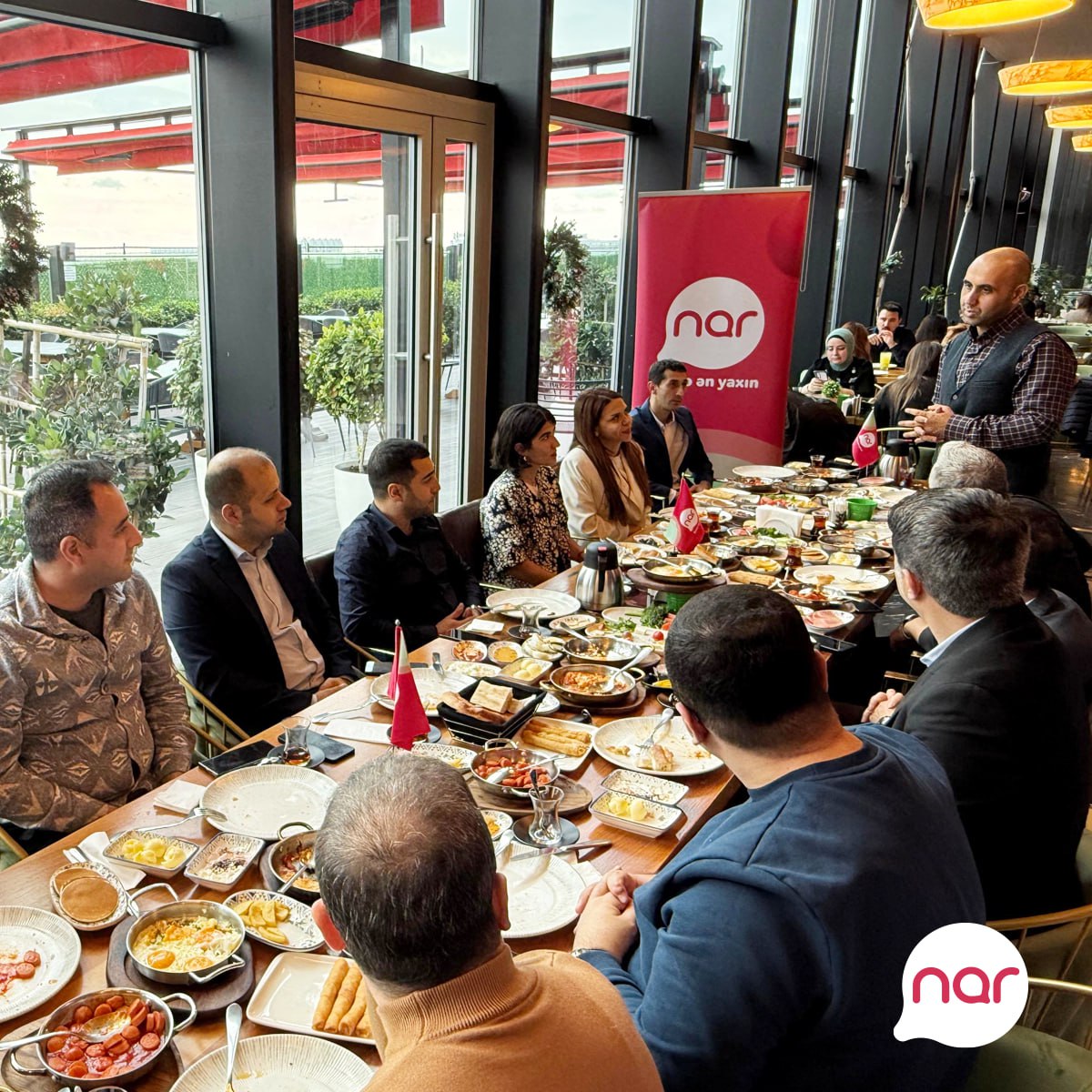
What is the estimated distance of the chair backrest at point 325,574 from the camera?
3516mm

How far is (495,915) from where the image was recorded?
109 cm

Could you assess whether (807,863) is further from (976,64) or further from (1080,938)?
(976,64)

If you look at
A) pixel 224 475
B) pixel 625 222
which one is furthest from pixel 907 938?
pixel 625 222

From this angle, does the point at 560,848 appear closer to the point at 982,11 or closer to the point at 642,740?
the point at 642,740

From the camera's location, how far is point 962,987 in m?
1.47

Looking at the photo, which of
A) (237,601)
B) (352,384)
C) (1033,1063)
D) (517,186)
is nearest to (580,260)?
(517,186)

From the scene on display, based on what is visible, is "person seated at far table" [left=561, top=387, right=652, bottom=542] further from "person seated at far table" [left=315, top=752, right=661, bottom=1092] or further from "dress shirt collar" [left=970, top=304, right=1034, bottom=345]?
"person seated at far table" [left=315, top=752, right=661, bottom=1092]

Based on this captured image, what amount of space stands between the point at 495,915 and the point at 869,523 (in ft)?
12.5

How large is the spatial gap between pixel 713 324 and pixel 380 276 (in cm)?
206

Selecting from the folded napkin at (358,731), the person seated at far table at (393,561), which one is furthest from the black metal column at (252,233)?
the folded napkin at (358,731)

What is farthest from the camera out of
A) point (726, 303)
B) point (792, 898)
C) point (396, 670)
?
point (726, 303)

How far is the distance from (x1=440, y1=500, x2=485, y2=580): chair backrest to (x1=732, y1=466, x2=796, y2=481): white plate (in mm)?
1882

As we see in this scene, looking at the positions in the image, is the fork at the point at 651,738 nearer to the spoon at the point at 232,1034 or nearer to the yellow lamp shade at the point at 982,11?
the spoon at the point at 232,1034

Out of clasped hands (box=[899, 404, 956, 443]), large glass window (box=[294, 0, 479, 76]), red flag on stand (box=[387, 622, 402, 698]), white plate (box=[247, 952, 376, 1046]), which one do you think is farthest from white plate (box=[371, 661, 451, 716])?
clasped hands (box=[899, 404, 956, 443])
